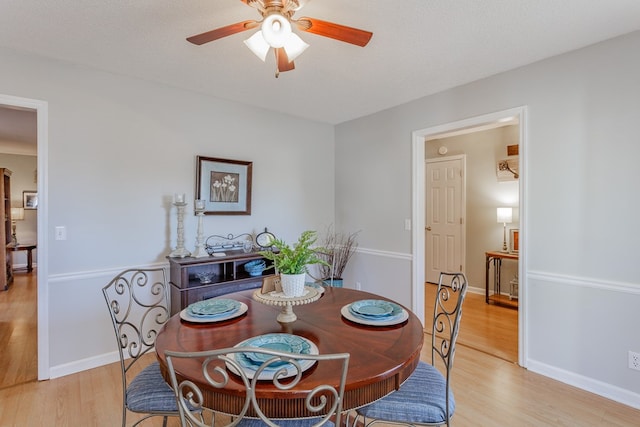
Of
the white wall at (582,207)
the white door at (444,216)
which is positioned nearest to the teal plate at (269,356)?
the white wall at (582,207)

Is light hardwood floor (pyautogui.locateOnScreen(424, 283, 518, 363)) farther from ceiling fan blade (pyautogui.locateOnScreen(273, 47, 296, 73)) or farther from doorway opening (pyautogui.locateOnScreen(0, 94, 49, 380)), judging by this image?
doorway opening (pyautogui.locateOnScreen(0, 94, 49, 380))

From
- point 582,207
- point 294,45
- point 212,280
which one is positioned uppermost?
point 294,45

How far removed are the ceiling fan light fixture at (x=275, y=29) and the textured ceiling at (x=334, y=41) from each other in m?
0.38

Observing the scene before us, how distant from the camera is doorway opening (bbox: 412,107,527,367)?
255cm

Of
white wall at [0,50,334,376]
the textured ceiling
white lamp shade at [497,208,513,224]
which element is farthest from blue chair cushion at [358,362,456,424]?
white lamp shade at [497,208,513,224]

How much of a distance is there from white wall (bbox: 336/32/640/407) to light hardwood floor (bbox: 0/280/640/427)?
181 mm

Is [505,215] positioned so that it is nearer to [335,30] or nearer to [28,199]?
[335,30]

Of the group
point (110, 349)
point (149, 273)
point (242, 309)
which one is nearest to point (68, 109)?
point (149, 273)

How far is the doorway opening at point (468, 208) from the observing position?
2551mm

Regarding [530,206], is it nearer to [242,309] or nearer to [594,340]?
[594,340]

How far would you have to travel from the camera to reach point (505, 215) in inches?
167

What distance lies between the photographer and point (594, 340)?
2211mm

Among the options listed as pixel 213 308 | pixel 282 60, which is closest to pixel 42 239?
pixel 213 308

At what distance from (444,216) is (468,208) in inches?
15.8
